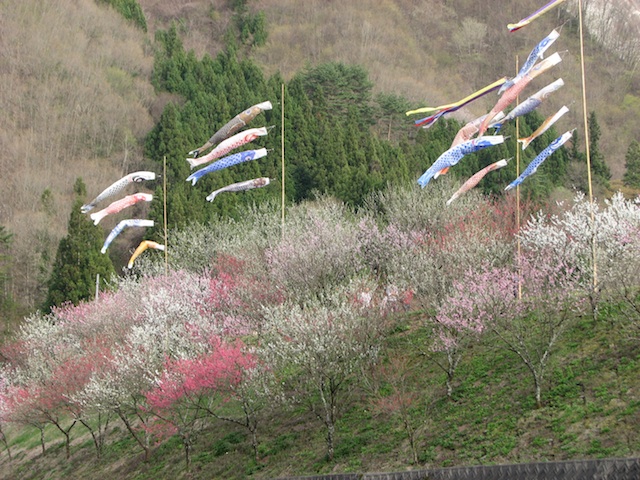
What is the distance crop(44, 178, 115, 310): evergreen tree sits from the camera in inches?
2018

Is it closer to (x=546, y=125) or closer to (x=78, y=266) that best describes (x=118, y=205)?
(x=546, y=125)

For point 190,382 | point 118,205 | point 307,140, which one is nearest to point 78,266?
point 118,205

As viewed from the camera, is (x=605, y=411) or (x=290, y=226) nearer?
(x=605, y=411)

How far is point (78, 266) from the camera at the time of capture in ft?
170

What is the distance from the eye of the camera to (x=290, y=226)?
1700 inches

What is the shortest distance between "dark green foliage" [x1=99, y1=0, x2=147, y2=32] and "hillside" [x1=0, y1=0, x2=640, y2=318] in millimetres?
1896

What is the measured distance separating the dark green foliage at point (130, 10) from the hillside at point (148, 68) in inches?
74.6

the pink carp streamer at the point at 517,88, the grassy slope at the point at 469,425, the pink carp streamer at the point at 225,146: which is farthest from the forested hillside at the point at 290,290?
the pink carp streamer at the point at 225,146

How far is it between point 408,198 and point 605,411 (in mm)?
22939

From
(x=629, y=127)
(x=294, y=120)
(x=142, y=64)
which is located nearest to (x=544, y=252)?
(x=294, y=120)

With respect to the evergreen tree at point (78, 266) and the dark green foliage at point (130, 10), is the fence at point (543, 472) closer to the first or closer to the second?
the evergreen tree at point (78, 266)

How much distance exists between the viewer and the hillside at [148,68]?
70625 millimetres

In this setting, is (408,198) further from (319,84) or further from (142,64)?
(142,64)

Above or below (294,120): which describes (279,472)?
below
